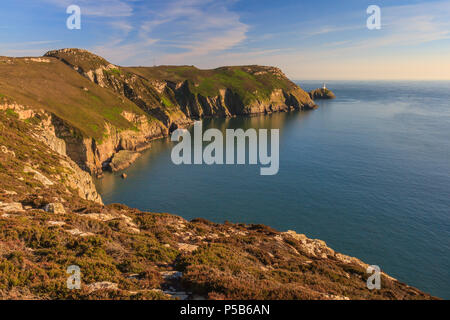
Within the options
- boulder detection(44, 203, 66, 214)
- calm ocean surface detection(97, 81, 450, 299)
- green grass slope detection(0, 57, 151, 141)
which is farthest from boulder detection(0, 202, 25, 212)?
green grass slope detection(0, 57, 151, 141)

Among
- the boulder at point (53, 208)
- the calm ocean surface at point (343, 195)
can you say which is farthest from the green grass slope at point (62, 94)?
the boulder at point (53, 208)

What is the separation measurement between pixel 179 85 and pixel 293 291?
188232 mm

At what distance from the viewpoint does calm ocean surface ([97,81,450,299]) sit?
41.7m

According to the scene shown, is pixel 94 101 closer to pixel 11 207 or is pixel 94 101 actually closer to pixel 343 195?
pixel 11 207

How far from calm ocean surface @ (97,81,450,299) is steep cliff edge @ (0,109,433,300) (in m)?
20.5

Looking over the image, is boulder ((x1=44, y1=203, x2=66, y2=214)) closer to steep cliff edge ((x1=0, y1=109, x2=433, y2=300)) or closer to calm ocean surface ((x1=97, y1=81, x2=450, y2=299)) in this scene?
steep cliff edge ((x1=0, y1=109, x2=433, y2=300))

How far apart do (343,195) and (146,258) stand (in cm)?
5299

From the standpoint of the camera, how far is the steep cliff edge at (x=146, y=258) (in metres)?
12.7

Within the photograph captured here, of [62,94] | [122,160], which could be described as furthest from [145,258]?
[62,94]

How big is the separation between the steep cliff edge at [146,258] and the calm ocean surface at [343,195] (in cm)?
2053

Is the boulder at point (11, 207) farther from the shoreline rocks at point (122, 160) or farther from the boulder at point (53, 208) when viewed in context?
the shoreline rocks at point (122, 160)

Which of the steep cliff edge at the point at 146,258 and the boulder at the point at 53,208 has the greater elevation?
the boulder at the point at 53,208
